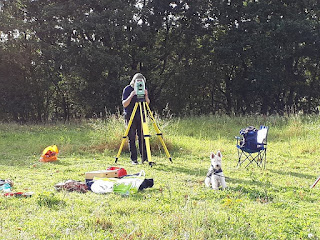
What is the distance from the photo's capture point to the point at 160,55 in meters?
20.0

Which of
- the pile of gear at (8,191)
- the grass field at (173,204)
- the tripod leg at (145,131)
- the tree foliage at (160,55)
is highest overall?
the tree foliage at (160,55)

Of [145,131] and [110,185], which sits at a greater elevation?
[145,131]

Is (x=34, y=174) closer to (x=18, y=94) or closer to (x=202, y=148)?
(x=202, y=148)

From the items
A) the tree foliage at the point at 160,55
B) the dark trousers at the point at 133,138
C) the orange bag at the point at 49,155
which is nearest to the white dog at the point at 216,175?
the dark trousers at the point at 133,138

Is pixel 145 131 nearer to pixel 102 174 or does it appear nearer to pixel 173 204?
pixel 102 174

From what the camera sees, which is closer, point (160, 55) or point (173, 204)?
point (173, 204)

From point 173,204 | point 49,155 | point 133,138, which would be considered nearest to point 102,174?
point 173,204

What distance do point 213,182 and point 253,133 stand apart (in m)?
2.14

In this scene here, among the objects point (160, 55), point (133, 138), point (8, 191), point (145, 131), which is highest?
point (160, 55)

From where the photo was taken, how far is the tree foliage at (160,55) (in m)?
17.0

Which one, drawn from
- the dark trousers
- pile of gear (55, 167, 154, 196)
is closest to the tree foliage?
the dark trousers

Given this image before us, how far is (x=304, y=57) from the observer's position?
66.0ft

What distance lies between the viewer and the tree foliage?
17016mm

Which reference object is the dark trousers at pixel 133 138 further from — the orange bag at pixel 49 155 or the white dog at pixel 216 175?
the white dog at pixel 216 175
